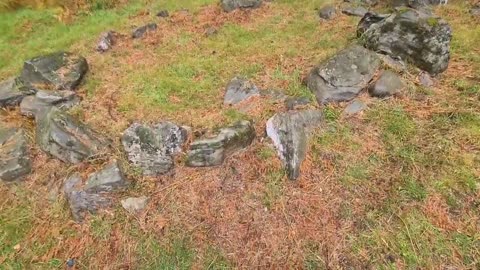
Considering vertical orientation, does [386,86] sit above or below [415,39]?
below

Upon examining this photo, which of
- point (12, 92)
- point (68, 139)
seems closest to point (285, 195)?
point (68, 139)

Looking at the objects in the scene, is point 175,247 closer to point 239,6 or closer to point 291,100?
point 291,100

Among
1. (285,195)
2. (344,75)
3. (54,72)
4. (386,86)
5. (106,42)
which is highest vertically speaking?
(54,72)

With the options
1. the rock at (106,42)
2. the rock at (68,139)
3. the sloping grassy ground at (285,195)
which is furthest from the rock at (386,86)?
the rock at (106,42)

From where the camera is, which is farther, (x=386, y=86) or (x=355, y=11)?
(x=355, y=11)

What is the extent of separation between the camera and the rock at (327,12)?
7406 millimetres

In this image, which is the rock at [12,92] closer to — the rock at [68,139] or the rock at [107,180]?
the rock at [68,139]

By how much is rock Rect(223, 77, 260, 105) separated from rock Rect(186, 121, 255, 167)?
0.90 m

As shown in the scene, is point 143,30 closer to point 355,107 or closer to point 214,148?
point 214,148

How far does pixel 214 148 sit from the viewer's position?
4.47 m

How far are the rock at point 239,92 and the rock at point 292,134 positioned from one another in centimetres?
81

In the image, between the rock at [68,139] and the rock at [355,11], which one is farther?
the rock at [355,11]

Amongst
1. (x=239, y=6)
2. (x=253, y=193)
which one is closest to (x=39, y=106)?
(x=253, y=193)

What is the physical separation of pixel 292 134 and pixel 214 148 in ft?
3.16
